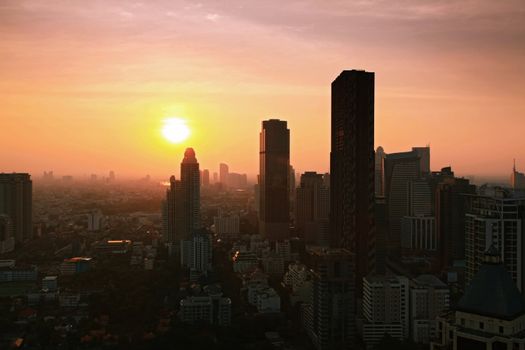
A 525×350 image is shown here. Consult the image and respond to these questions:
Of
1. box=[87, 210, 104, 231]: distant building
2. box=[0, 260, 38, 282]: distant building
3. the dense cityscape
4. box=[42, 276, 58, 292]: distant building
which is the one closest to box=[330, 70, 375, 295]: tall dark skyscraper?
the dense cityscape

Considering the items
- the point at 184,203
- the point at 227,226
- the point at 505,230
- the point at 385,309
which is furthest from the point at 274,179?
the point at 505,230

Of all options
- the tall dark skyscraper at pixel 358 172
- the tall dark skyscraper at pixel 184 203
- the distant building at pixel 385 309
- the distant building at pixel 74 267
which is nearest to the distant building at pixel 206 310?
the distant building at pixel 385 309

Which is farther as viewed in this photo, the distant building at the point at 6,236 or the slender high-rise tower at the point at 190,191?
the slender high-rise tower at the point at 190,191

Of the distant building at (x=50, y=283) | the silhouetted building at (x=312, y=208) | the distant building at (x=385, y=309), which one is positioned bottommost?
the distant building at (x=50, y=283)

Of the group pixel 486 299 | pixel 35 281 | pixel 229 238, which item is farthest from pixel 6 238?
pixel 486 299

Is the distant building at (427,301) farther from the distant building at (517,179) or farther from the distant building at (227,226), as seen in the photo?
the distant building at (227,226)

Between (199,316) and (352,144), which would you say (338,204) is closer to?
(352,144)
